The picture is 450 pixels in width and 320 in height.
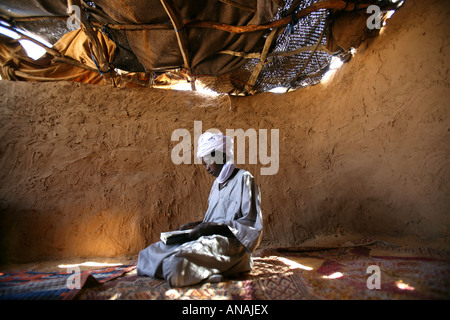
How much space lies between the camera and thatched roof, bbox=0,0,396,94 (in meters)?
2.74

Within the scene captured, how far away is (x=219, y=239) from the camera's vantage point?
79.8 inches

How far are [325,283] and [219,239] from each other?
2.90 ft

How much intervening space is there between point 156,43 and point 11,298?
2972 millimetres

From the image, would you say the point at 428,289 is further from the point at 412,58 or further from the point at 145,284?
the point at 412,58

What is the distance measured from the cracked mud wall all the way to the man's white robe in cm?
154

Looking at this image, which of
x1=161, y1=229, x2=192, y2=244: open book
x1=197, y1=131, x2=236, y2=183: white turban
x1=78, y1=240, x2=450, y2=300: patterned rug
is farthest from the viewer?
x1=197, y1=131, x2=236, y2=183: white turban

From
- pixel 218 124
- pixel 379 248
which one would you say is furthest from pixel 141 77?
pixel 379 248

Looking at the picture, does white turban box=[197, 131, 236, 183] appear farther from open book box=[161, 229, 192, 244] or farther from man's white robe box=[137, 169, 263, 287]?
open book box=[161, 229, 192, 244]

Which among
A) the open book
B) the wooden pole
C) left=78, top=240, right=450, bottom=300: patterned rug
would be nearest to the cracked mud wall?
left=78, top=240, right=450, bottom=300: patterned rug

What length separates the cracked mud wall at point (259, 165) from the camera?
2656 millimetres

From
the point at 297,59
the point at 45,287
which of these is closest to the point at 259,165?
the point at 297,59

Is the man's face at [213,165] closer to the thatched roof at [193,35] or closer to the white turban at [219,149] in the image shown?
the white turban at [219,149]

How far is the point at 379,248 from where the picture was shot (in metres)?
2.70

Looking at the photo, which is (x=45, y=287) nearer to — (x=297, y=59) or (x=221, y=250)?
(x=221, y=250)
